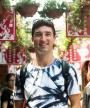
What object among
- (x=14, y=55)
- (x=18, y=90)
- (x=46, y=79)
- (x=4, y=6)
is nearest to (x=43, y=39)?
(x=46, y=79)

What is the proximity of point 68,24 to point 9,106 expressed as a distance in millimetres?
3009

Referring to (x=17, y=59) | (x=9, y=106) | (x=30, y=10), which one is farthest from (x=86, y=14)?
(x=17, y=59)

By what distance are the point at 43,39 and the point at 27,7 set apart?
6.23 meters

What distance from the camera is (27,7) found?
29.3ft

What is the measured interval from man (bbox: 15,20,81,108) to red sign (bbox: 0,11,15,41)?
6.52 m

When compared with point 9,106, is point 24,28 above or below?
above

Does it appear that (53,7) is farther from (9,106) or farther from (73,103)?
(73,103)

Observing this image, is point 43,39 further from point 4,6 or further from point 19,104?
point 4,6

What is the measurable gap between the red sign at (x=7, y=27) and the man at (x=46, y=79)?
652 cm

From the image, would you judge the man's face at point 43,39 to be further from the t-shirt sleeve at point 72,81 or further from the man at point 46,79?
the t-shirt sleeve at point 72,81

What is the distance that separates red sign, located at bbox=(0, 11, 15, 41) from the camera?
30.6 ft

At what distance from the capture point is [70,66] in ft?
9.12

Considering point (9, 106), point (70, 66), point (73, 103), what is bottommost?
point (9, 106)

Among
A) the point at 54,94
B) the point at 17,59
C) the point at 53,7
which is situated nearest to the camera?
the point at 54,94
